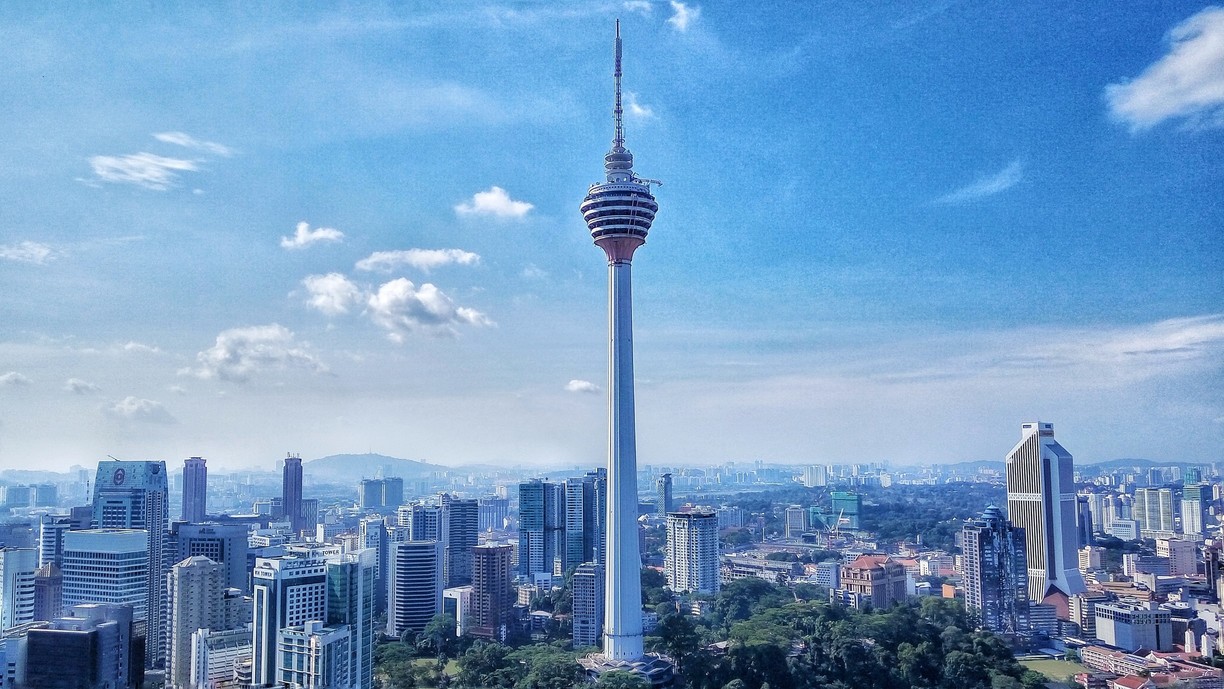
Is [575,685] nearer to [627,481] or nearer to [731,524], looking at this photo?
[627,481]

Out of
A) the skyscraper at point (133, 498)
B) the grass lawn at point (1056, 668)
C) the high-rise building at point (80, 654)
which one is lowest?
the grass lawn at point (1056, 668)

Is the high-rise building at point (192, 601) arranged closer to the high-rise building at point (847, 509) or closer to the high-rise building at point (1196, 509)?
the high-rise building at point (1196, 509)

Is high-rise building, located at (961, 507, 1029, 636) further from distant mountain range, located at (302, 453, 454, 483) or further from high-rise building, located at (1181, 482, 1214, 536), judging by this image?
distant mountain range, located at (302, 453, 454, 483)

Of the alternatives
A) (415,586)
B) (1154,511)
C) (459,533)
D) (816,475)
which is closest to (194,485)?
(459,533)

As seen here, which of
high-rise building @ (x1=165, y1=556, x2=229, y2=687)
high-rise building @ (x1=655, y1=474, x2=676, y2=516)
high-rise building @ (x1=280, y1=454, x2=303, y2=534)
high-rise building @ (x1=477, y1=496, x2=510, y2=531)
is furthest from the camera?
high-rise building @ (x1=655, y1=474, x2=676, y2=516)

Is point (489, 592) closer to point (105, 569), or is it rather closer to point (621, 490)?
point (621, 490)

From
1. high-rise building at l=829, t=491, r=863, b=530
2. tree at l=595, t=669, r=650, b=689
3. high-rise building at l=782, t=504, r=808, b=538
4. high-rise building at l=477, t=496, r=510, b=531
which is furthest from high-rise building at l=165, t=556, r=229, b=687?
high-rise building at l=829, t=491, r=863, b=530

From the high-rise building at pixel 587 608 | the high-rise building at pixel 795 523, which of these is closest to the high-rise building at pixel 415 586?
the high-rise building at pixel 587 608
